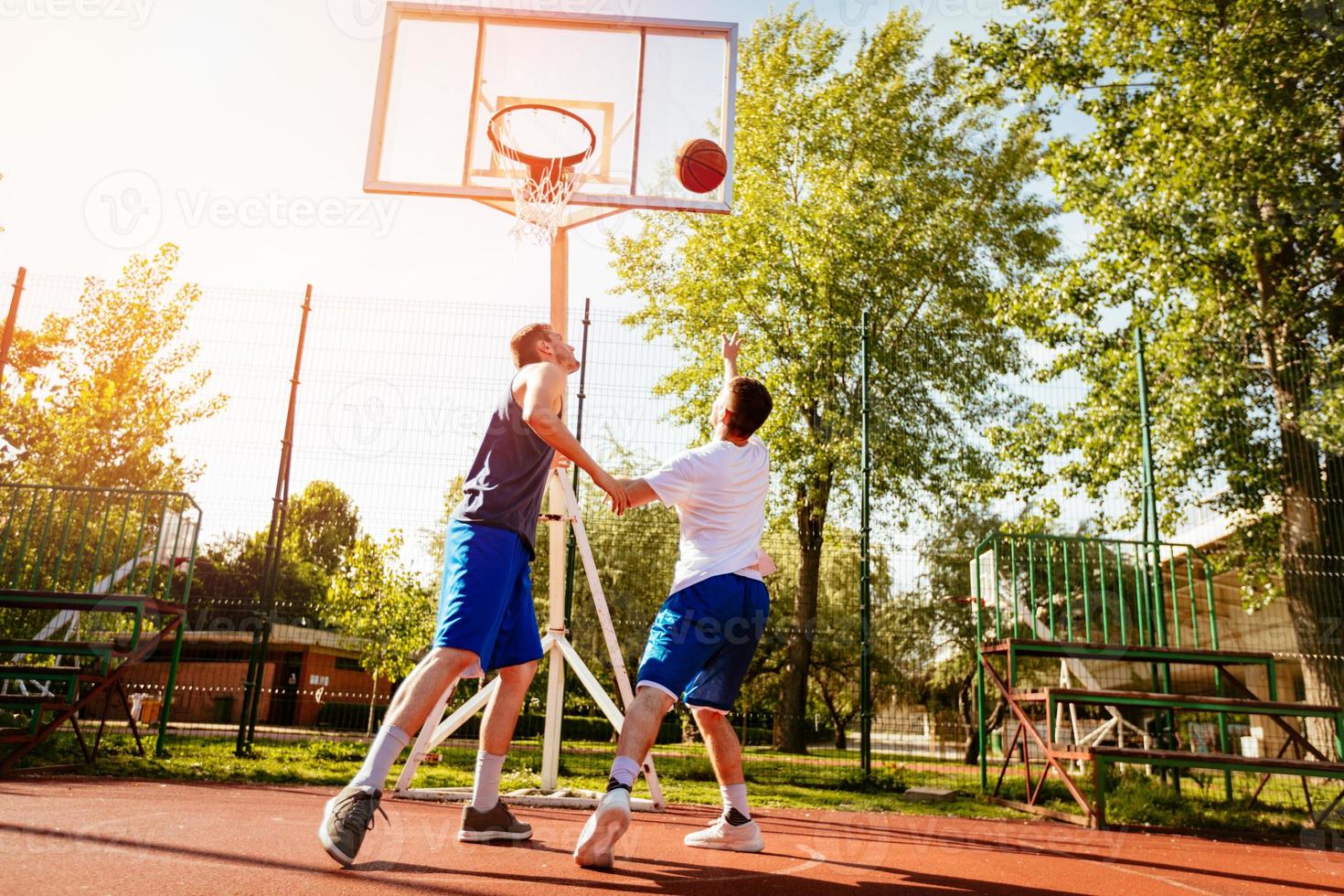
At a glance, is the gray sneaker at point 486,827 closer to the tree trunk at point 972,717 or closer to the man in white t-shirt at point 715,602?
the man in white t-shirt at point 715,602

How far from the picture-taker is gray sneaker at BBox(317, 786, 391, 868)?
9.02ft

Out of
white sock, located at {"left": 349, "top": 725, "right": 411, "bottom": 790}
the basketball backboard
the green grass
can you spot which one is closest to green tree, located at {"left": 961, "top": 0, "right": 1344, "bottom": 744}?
the green grass

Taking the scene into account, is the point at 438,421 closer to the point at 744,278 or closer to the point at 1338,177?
the point at 744,278

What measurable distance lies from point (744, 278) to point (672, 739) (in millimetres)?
11425

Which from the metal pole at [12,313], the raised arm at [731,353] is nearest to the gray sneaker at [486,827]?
the raised arm at [731,353]

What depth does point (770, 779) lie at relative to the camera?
26.2ft

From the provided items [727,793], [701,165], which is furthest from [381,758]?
[701,165]

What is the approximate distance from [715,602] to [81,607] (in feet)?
16.5

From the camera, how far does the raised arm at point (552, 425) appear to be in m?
3.24

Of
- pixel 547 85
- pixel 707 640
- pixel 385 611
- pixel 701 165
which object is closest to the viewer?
pixel 707 640

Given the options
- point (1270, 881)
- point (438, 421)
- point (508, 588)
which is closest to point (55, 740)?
point (438, 421)

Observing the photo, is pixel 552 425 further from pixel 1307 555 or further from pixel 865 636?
pixel 1307 555

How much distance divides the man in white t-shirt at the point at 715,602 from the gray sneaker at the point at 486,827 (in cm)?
61

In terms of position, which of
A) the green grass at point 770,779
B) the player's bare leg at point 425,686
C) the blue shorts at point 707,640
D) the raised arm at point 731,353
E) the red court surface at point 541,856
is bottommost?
the green grass at point 770,779
